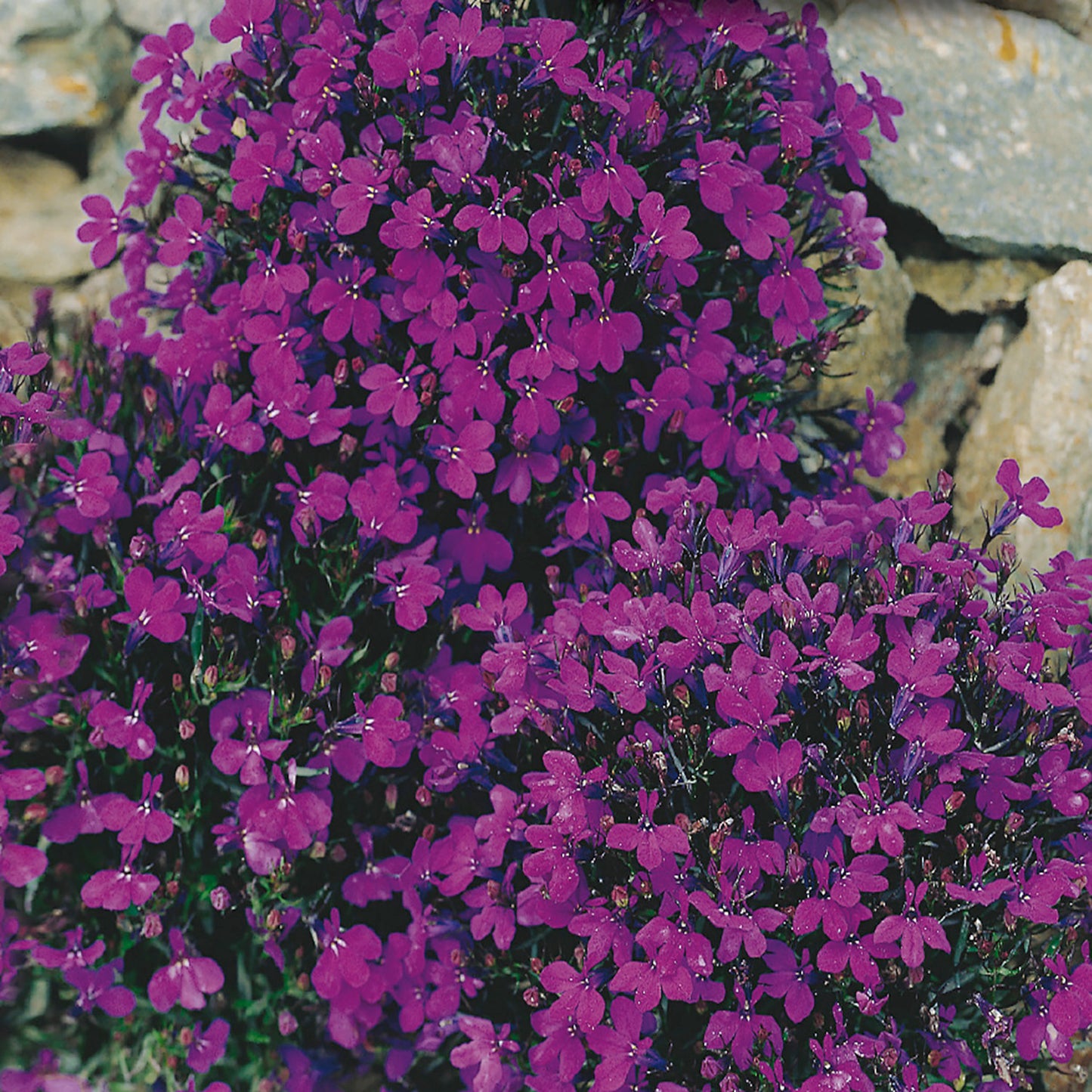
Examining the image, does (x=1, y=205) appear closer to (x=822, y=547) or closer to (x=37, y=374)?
(x=37, y=374)

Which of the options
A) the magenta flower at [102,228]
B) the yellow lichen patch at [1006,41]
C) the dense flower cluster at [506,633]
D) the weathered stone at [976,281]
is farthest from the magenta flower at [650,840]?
the yellow lichen patch at [1006,41]

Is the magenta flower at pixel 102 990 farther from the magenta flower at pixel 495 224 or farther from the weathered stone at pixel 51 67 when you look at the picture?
the weathered stone at pixel 51 67

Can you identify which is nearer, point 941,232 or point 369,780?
point 369,780

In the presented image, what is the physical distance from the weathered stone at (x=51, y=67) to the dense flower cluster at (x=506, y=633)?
116 cm

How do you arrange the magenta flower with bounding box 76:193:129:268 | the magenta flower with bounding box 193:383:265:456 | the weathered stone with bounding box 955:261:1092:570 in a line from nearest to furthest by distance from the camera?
the magenta flower with bounding box 193:383:265:456 → the magenta flower with bounding box 76:193:129:268 → the weathered stone with bounding box 955:261:1092:570

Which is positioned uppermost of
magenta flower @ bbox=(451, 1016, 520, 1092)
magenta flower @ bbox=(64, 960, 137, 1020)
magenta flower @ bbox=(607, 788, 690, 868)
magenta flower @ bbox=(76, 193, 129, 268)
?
magenta flower @ bbox=(76, 193, 129, 268)

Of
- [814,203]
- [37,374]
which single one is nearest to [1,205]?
[37,374]

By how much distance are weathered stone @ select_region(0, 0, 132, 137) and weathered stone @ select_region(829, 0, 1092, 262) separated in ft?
7.86

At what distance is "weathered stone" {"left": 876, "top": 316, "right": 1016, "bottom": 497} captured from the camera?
3.49 meters

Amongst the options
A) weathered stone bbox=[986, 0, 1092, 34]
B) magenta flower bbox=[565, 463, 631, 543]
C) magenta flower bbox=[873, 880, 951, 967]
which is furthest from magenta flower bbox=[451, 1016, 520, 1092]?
weathered stone bbox=[986, 0, 1092, 34]

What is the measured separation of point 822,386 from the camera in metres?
3.40

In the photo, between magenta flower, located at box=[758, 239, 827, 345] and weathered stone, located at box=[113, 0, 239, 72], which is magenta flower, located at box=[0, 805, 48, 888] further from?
weathered stone, located at box=[113, 0, 239, 72]

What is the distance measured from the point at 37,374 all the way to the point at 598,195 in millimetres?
1318

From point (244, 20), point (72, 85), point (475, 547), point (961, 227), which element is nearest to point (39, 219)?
point (72, 85)
